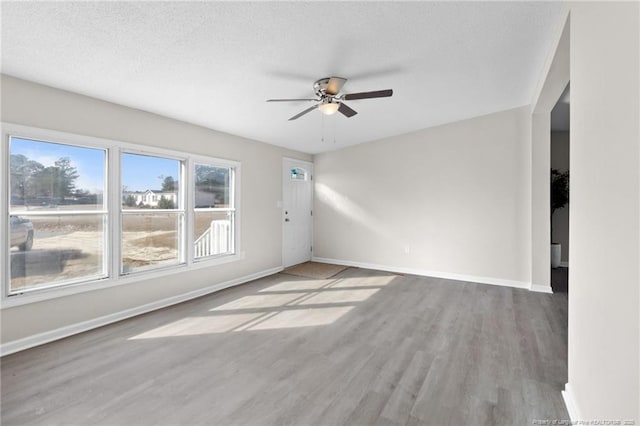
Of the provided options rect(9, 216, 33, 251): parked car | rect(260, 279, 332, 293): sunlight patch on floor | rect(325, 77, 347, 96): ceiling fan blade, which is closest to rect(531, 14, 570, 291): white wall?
rect(325, 77, 347, 96): ceiling fan blade

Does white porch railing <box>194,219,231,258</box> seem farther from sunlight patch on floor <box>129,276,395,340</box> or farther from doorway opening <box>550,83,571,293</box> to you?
doorway opening <box>550,83,571,293</box>

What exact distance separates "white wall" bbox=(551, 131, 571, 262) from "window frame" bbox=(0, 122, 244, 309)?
6.37 metres

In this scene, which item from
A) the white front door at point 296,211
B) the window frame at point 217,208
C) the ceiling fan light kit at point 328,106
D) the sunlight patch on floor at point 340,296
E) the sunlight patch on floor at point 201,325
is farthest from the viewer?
the white front door at point 296,211

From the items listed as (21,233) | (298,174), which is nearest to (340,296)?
(298,174)

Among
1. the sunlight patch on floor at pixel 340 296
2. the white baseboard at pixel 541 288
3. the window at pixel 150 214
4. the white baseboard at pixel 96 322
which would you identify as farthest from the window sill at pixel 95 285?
the white baseboard at pixel 541 288

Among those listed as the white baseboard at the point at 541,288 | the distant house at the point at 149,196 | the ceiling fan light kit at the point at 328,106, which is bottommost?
the white baseboard at the point at 541,288

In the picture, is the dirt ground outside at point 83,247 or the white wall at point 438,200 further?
the white wall at point 438,200

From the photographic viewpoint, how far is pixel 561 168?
19.0ft

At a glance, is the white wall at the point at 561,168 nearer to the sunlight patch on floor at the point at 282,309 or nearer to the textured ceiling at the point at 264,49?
the textured ceiling at the point at 264,49

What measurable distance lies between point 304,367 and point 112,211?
2.72 meters

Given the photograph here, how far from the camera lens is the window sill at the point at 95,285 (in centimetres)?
257

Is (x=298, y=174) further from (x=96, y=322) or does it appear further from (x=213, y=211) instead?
(x=96, y=322)

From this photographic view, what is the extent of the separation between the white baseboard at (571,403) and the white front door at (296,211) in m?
4.48

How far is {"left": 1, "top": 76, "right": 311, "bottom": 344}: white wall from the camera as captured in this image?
260cm
